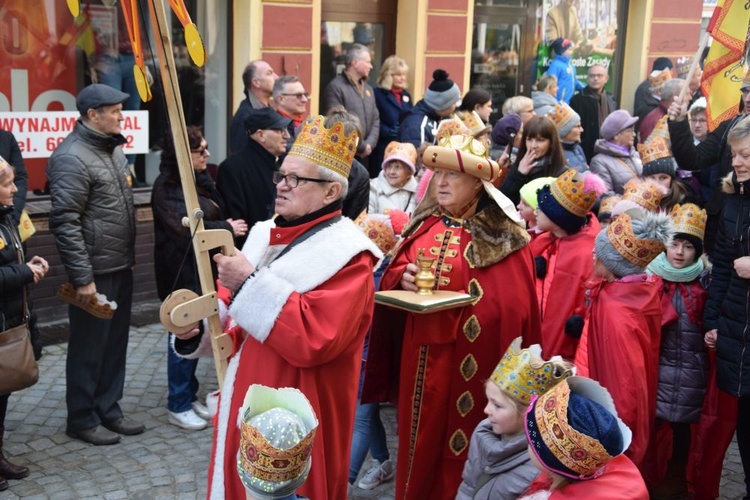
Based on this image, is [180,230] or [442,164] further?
[180,230]

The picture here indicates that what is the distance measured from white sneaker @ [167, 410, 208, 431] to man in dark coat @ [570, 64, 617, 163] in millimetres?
7048

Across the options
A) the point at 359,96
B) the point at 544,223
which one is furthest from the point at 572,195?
the point at 359,96

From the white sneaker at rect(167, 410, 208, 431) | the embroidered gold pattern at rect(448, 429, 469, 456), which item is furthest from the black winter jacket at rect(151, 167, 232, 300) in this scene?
the embroidered gold pattern at rect(448, 429, 469, 456)

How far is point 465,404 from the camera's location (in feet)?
15.0

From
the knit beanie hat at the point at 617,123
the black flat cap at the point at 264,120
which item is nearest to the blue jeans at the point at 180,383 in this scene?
the black flat cap at the point at 264,120

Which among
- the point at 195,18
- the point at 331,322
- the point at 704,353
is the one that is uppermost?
the point at 195,18

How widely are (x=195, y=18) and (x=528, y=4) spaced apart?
5.29m

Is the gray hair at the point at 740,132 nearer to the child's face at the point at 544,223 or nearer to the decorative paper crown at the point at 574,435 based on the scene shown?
the child's face at the point at 544,223

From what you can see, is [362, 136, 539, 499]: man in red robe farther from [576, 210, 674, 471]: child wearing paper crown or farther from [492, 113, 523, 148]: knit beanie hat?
[492, 113, 523, 148]: knit beanie hat

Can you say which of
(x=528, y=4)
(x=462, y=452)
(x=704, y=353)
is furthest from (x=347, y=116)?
(x=528, y=4)

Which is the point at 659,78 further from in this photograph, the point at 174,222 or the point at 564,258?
the point at 174,222

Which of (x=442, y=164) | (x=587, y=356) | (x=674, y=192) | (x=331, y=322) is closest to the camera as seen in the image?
(x=331, y=322)

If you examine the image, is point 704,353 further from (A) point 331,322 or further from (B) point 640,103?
(B) point 640,103

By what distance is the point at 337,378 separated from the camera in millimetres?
3574
